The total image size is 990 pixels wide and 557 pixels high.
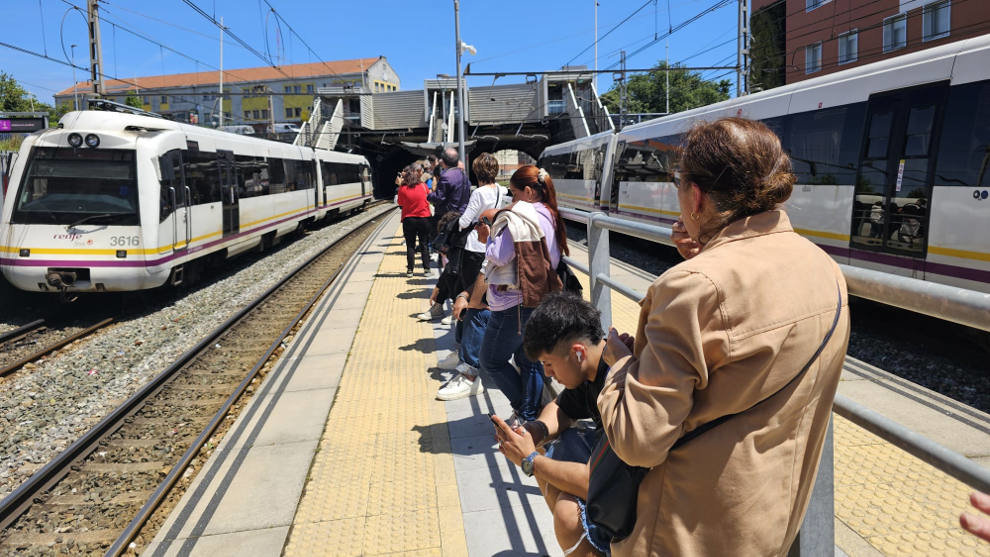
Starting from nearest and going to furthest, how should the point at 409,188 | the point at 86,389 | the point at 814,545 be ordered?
1. the point at 814,545
2. the point at 86,389
3. the point at 409,188

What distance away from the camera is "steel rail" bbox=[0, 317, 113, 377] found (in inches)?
308

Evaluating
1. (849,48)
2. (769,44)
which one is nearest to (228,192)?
(849,48)

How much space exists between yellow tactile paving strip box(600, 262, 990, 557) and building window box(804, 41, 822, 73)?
3116 cm

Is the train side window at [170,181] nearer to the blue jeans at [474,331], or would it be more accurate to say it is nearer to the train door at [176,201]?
the train door at [176,201]

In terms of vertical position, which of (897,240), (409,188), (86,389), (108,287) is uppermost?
(409,188)

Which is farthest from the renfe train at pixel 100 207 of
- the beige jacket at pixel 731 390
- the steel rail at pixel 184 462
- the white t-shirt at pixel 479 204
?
the beige jacket at pixel 731 390

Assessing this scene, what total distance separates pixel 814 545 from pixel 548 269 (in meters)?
2.26

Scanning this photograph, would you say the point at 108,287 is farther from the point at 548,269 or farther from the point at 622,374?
the point at 622,374

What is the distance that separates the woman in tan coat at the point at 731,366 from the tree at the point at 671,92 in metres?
73.6

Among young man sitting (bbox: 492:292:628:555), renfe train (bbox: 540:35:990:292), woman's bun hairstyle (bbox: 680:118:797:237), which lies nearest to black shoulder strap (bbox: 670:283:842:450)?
woman's bun hairstyle (bbox: 680:118:797:237)

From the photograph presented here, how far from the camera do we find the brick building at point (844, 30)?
→ 2333 cm

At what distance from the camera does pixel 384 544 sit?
3527 millimetres

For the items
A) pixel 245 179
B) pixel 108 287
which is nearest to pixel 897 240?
pixel 108 287

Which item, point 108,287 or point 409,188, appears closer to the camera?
point 108,287
